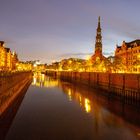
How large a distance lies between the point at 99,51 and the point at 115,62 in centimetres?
5506

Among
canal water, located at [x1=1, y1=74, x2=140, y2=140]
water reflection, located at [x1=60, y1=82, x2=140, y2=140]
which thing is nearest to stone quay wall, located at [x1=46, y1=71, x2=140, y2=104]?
water reflection, located at [x1=60, y1=82, x2=140, y2=140]

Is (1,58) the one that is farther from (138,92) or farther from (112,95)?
(138,92)

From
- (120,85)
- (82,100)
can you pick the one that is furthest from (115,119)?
(82,100)

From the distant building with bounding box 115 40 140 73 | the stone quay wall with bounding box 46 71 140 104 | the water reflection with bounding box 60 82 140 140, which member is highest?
the distant building with bounding box 115 40 140 73

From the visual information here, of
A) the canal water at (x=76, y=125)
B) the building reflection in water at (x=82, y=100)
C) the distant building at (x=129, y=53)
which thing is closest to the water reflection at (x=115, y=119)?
the canal water at (x=76, y=125)

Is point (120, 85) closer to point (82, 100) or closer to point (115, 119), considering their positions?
point (82, 100)

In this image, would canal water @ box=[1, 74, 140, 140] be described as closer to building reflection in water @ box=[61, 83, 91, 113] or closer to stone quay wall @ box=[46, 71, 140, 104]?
building reflection in water @ box=[61, 83, 91, 113]

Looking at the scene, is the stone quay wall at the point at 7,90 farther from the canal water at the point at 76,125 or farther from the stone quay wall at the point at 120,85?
the stone quay wall at the point at 120,85

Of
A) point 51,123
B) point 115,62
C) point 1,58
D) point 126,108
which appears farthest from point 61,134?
point 1,58

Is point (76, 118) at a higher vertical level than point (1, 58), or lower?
lower

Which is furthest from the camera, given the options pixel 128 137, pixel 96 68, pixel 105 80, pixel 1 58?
pixel 1 58

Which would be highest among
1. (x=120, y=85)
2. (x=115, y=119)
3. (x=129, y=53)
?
(x=129, y=53)

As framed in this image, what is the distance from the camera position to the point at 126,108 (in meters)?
40.3

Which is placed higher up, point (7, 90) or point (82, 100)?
point (7, 90)
